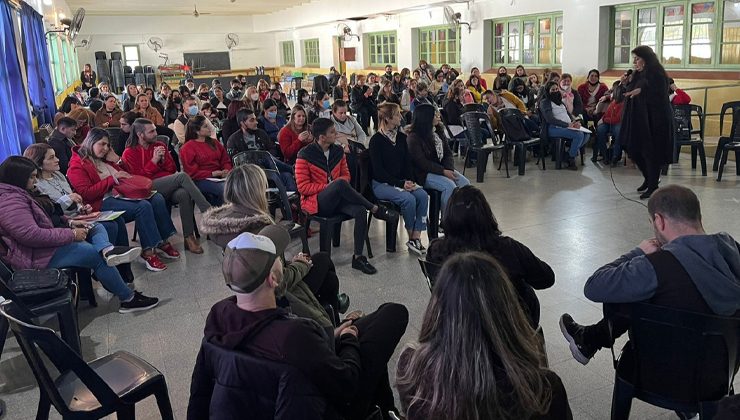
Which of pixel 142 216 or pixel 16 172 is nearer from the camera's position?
pixel 16 172

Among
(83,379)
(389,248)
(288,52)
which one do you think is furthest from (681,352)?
(288,52)

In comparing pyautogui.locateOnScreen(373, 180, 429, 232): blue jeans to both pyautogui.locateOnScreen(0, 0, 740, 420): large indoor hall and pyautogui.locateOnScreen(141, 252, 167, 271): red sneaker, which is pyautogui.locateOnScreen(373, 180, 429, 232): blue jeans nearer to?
pyautogui.locateOnScreen(0, 0, 740, 420): large indoor hall

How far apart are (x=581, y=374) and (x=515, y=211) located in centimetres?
309

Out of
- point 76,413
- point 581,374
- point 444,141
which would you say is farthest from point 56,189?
point 581,374

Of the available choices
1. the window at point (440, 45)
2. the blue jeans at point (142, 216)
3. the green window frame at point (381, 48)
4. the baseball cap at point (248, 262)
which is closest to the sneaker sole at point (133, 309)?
the blue jeans at point (142, 216)

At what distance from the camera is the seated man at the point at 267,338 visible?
1.72m

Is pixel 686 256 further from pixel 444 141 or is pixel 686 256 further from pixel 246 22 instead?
pixel 246 22

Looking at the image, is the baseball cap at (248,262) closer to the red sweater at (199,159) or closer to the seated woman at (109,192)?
the seated woman at (109,192)

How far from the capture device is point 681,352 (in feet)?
6.55

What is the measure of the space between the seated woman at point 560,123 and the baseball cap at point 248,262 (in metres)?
6.51

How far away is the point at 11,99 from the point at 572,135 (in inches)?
253

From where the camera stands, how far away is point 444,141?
5.51 metres

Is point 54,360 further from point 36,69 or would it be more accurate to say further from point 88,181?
point 36,69

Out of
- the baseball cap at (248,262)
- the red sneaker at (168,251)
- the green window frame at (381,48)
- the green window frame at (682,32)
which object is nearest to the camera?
the baseball cap at (248,262)
